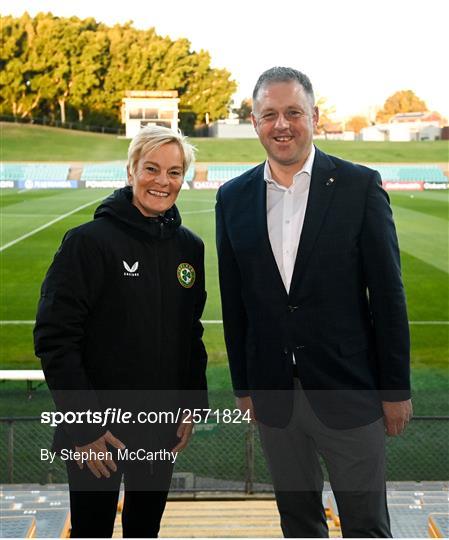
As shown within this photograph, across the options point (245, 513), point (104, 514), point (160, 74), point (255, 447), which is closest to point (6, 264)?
point (160, 74)

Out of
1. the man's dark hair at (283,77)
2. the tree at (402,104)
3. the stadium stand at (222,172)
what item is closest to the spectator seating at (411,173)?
the tree at (402,104)

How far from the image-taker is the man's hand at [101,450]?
5.19 feet

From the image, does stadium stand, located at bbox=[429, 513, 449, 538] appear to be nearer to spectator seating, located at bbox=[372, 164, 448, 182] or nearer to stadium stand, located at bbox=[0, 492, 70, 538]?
stadium stand, located at bbox=[0, 492, 70, 538]

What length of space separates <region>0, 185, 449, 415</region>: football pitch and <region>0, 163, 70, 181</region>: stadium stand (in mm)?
411

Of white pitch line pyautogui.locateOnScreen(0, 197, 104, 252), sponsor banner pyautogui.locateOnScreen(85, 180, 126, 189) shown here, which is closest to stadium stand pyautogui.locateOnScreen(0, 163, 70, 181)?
sponsor banner pyautogui.locateOnScreen(85, 180, 126, 189)

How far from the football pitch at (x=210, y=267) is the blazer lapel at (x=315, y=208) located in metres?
4.86

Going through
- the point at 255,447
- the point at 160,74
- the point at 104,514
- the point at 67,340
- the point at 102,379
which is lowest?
the point at 255,447

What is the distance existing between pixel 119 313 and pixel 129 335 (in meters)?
0.06

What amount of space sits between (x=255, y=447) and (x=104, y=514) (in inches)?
163

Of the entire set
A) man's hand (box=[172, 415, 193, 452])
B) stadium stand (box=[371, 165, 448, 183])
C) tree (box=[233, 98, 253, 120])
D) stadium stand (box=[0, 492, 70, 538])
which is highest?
tree (box=[233, 98, 253, 120])

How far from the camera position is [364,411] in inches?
63.5

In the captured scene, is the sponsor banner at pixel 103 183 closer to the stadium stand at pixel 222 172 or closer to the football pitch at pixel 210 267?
the football pitch at pixel 210 267

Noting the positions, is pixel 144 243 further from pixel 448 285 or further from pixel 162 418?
pixel 448 285

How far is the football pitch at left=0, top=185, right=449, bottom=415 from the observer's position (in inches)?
293
